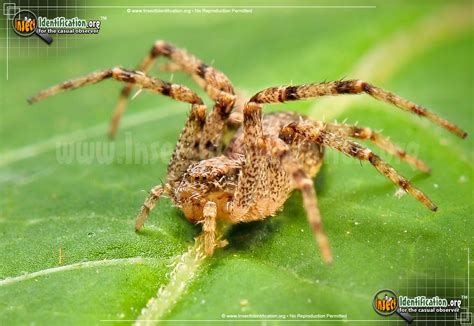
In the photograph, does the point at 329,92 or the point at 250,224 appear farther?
the point at 250,224

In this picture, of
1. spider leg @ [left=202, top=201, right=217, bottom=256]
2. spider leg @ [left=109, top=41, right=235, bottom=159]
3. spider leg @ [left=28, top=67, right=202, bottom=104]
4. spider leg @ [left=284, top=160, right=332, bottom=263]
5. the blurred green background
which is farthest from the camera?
spider leg @ [left=109, top=41, right=235, bottom=159]

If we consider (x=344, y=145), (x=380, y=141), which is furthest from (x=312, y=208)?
(x=380, y=141)

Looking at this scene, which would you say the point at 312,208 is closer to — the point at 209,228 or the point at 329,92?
the point at 209,228

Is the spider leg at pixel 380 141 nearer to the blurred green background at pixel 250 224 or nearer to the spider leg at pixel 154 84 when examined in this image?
the blurred green background at pixel 250 224

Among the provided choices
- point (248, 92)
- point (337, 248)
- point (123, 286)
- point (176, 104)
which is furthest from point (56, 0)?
point (337, 248)

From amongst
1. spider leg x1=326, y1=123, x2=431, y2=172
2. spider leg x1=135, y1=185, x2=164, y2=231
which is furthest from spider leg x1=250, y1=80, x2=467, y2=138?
spider leg x1=135, y1=185, x2=164, y2=231

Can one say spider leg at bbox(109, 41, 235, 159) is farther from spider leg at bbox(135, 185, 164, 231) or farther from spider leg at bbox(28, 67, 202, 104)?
spider leg at bbox(135, 185, 164, 231)

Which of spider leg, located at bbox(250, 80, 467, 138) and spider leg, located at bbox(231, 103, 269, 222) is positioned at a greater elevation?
spider leg, located at bbox(250, 80, 467, 138)
